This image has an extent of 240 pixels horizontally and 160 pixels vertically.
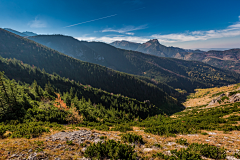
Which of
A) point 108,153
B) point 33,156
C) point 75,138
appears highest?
point 33,156

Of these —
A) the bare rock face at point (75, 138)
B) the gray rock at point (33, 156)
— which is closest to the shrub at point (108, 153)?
the bare rock face at point (75, 138)

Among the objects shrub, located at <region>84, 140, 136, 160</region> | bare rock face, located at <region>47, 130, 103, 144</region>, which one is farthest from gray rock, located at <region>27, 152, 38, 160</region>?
shrub, located at <region>84, 140, 136, 160</region>

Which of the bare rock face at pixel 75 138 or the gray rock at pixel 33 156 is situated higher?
the gray rock at pixel 33 156

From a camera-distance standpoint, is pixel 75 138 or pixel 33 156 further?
pixel 75 138

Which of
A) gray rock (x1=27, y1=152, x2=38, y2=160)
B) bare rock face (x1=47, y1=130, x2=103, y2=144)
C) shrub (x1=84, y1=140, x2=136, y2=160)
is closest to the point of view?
gray rock (x1=27, y1=152, x2=38, y2=160)

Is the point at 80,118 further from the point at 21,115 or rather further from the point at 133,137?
the point at 133,137

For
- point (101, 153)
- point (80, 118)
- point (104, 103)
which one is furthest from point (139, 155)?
point (104, 103)

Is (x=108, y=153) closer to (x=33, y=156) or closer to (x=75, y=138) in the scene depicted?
(x=75, y=138)

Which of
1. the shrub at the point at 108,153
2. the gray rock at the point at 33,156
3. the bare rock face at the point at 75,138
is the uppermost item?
the gray rock at the point at 33,156

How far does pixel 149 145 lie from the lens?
15.4 m

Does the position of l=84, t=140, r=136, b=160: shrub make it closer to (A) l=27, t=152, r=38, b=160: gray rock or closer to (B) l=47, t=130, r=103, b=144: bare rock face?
(B) l=47, t=130, r=103, b=144: bare rock face

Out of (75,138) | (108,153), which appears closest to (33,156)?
(75,138)

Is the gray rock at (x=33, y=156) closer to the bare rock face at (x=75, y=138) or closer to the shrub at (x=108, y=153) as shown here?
the bare rock face at (x=75, y=138)

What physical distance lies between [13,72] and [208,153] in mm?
191646
